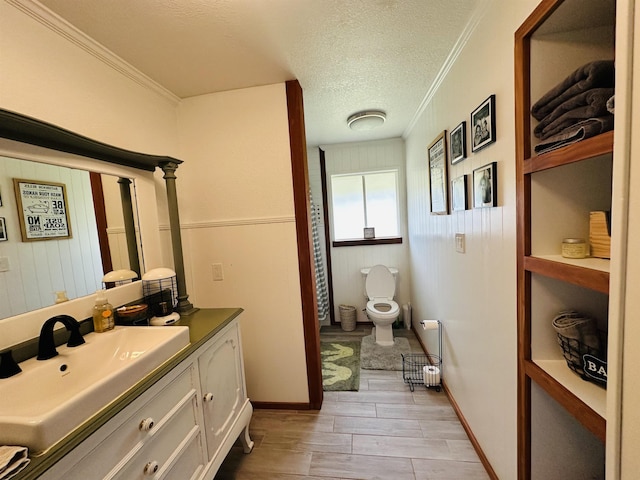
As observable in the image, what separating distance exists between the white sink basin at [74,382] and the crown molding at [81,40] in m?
1.43

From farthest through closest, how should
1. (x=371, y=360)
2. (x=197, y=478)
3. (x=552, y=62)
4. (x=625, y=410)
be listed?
(x=371, y=360)
(x=197, y=478)
(x=552, y=62)
(x=625, y=410)

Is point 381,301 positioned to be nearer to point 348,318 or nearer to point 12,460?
point 348,318

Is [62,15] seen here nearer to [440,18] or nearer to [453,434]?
[440,18]

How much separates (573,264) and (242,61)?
6.20 feet

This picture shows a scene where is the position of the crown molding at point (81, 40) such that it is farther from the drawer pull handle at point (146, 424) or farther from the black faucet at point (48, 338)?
the drawer pull handle at point (146, 424)

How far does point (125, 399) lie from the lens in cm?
82

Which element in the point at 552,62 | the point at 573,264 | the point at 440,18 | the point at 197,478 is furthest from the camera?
the point at 440,18

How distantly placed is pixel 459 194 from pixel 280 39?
1.38 meters

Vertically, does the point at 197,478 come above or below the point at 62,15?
below

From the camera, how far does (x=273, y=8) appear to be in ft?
3.99

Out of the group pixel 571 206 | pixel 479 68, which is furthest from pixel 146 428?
pixel 479 68

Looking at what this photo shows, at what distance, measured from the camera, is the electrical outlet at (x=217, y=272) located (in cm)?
203

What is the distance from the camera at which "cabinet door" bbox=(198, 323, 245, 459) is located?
129cm

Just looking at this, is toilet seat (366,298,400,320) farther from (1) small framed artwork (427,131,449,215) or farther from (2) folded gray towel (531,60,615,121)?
(2) folded gray towel (531,60,615,121)
